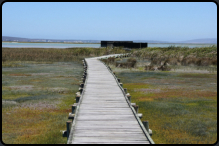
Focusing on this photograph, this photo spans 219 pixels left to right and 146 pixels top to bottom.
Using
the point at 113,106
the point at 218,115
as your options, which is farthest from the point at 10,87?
the point at 218,115

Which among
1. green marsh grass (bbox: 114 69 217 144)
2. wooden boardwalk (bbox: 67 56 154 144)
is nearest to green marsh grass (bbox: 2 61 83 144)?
wooden boardwalk (bbox: 67 56 154 144)

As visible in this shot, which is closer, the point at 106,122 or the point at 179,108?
the point at 106,122

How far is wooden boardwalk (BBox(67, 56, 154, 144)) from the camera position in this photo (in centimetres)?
622

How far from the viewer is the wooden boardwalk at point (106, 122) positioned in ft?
20.4

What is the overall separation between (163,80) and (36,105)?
376 inches

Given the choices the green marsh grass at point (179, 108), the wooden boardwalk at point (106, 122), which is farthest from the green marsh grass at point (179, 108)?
the wooden boardwalk at point (106, 122)

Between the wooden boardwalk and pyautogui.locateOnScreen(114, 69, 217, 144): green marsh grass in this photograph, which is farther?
pyautogui.locateOnScreen(114, 69, 217, 144): green marsh grass

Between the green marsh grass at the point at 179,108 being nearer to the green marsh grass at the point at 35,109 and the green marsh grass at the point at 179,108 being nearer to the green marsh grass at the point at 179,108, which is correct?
the green marsh grass at the point at 179,108

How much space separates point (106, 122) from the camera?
292 inches

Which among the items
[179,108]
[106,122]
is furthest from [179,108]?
[106,122]

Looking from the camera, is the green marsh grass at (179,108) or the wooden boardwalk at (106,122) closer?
the wooden boardwalk at (106,122)

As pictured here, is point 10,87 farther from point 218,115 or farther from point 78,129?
point 218,115

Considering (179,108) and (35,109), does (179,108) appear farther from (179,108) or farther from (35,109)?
(35,109)

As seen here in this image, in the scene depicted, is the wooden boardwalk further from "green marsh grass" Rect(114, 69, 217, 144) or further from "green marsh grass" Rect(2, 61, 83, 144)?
"green marsh grass" Rect(114, 69, 217, 144)
